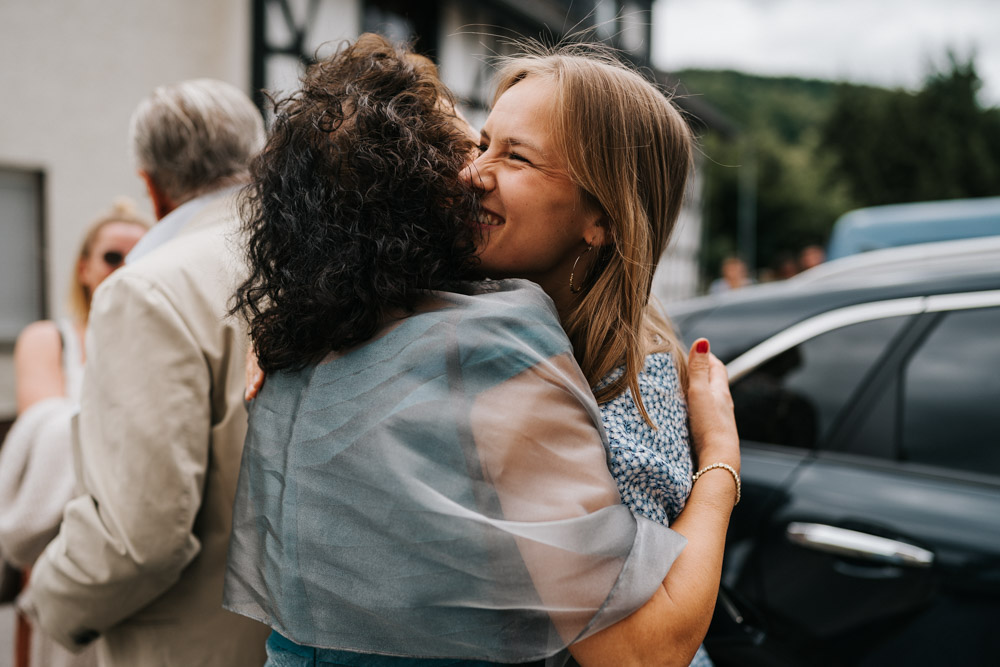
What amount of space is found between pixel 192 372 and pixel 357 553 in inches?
25.0

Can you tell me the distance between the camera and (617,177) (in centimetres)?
127

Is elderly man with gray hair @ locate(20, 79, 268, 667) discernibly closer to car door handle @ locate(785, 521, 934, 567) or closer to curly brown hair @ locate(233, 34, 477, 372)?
curly brown hair @ locate(233, 34, 477, 372)

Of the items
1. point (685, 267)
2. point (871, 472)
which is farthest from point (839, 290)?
point (685, 267)

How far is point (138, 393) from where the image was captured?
58.6 inches

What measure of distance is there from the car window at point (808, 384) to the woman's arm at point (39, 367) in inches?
83.9

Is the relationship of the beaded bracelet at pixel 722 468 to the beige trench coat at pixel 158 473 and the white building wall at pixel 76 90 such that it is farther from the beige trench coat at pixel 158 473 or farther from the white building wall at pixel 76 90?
the white building wall at pixel 76 90

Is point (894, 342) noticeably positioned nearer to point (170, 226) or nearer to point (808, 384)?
point (808, 384)

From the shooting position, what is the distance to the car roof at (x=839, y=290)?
2.15m

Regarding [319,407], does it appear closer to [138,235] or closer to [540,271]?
[540,271]

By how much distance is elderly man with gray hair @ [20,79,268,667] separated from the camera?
150cm

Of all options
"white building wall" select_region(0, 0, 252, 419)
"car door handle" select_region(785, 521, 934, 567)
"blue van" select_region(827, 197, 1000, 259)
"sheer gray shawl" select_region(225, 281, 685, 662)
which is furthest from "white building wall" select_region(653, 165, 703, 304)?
"sheer gray shawl" select_region(225, 281, 685, 662)

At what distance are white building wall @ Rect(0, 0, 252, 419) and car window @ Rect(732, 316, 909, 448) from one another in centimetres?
644

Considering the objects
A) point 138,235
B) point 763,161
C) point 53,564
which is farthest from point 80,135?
point 763,161

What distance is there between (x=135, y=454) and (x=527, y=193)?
2.79 ft
